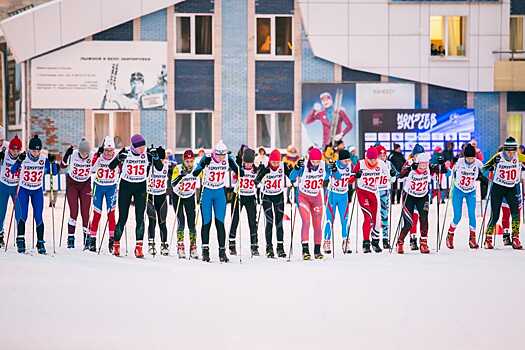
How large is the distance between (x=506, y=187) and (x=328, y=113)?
1617 cm

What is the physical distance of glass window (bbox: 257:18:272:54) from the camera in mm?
37188

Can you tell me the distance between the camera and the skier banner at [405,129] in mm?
36469

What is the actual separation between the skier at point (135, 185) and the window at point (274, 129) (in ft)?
57.9

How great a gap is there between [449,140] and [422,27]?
375 centimetres

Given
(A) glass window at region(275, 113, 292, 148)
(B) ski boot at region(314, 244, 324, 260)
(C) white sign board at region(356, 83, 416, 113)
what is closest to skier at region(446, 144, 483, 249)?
(B) ski boot at region(314, 244, 324, 260)

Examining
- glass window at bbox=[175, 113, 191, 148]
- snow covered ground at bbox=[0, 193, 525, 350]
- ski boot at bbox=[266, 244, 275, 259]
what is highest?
glass window at bbox=[175, 113, 191, 148]

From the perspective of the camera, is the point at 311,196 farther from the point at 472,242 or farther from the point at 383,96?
the point at 383,96

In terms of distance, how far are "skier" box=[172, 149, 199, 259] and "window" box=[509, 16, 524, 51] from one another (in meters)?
21.3

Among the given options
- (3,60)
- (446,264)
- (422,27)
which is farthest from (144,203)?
(3,60)

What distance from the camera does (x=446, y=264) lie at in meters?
18.6

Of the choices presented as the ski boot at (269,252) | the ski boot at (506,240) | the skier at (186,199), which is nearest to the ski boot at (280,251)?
the ski boot at (269,252)

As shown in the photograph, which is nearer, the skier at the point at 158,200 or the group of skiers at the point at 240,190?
the group of skiers at the point at 240,190

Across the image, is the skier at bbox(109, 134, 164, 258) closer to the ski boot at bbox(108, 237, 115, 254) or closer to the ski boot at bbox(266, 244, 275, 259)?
the ski boot at bbox(108, 237, 115, 254)

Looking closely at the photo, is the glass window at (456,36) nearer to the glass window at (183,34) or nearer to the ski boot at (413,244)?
the glass window at (183,34)
